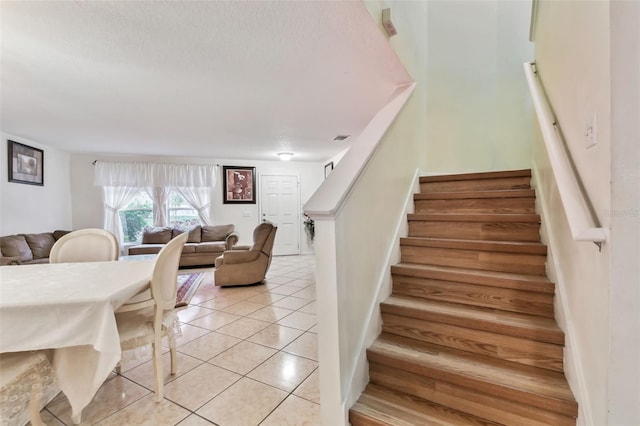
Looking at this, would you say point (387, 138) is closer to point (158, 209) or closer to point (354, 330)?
point (354, 330)

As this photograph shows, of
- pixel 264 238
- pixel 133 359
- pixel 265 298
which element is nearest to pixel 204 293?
pixel 265 298

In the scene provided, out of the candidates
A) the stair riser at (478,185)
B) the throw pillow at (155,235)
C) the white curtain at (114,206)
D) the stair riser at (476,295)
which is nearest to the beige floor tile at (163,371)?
the stair riser at (476,295)

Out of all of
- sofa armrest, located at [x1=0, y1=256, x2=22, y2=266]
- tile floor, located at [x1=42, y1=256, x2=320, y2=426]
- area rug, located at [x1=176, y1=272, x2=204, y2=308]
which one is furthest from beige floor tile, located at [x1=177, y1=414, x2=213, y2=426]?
sofa armrest, located at [x1=0, y1=256, x2=22, y2=266]

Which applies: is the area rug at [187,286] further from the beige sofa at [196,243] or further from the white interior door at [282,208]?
the white interior door at [282,208]

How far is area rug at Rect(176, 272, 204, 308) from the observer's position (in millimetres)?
3566

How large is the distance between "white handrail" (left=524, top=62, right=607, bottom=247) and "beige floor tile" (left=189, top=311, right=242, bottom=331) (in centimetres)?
276

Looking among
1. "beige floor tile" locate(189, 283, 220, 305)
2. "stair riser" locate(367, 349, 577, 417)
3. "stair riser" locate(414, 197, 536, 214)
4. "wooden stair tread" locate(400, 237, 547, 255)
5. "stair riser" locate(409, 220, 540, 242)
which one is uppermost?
"stair riser" locate(414, 197, 536, 214)

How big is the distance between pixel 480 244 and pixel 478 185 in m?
0.88

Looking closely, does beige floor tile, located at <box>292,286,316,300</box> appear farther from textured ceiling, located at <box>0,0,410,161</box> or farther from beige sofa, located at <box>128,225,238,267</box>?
textured ceiling, located at <box>0,0,410,161</box>

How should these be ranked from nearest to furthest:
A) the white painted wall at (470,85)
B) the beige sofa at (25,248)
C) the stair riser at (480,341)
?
the stair riser at (480,341) → the white painted wall at (470,85) → the beige sofa at (25,248)

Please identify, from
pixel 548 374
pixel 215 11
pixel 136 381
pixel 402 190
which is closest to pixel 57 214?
pixel 136 381

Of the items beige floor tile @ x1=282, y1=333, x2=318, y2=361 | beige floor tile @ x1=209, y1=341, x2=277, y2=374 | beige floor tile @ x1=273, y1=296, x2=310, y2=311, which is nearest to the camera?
beige floor tile @ x1=209, y1=341, x2=277, y2=374

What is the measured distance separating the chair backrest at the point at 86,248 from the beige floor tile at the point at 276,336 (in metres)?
1.46

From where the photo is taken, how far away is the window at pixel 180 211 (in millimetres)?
6375
